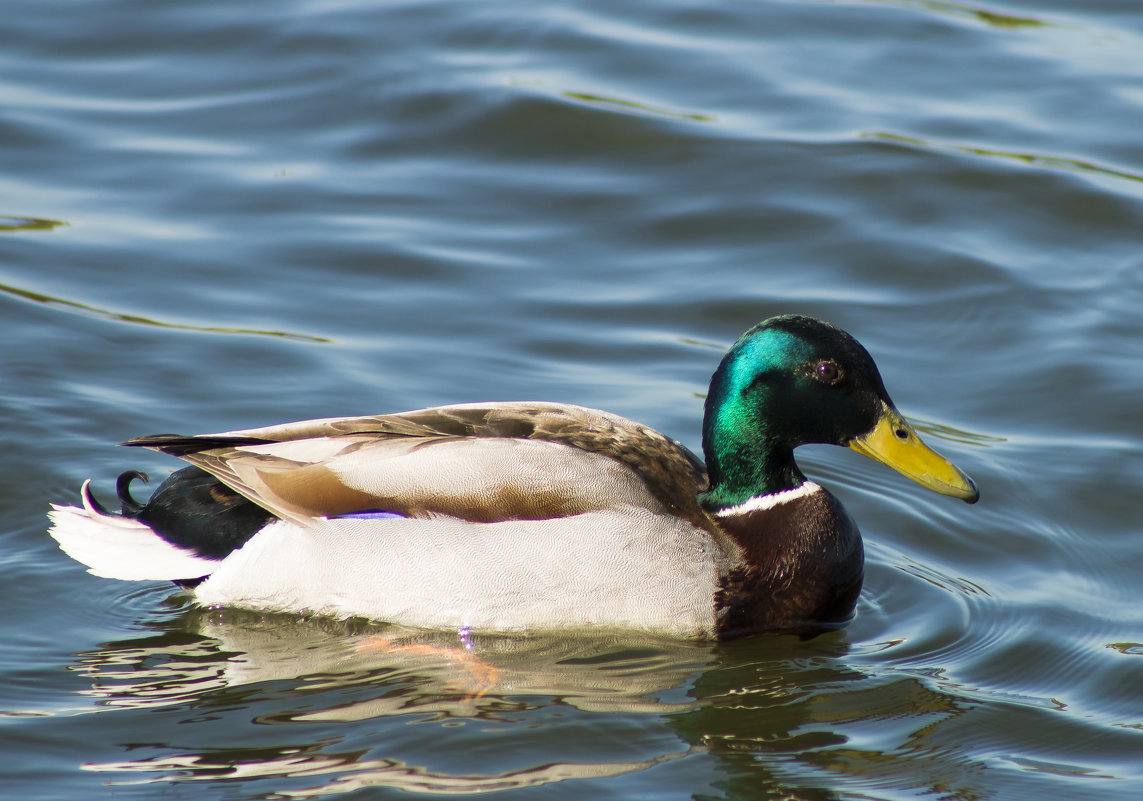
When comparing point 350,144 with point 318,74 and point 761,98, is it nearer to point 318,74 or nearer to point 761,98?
point 318,74

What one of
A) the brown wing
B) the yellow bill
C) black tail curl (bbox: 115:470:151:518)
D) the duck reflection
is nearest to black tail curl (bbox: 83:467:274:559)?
black tail curl (bbox: 115:470:151:518)

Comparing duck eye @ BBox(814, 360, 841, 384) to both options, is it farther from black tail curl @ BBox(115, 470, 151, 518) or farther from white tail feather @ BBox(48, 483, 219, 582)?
black tail curl @ BBox(115, 470, 151, 518)

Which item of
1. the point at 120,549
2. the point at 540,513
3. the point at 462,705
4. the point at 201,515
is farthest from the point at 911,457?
the point at 120,549

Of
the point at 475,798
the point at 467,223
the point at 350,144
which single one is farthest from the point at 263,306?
the point at 475,798

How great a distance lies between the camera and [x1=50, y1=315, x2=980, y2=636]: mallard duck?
5.82 m

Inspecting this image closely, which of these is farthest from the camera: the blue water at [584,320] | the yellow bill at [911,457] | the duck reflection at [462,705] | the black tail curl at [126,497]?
the black tail curl at [126,497]

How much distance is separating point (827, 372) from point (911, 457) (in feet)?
1.54

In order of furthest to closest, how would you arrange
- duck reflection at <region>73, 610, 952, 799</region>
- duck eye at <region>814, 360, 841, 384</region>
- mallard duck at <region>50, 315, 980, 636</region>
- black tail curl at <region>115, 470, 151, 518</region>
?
black tail curl at <region>115, 470, 151, 518</region> < duck eye at <region>814, 360, 841, 384</region> < mallard duck at <region>50, 315, 980, 636</region> < duck reflection at <region>73, 610, 952, 799</region>

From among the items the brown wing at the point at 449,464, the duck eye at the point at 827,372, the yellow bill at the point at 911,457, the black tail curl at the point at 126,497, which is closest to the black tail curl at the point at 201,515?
the black tail curl at the point at 126,497

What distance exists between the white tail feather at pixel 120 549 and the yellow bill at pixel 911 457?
252 cm

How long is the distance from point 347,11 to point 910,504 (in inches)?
282

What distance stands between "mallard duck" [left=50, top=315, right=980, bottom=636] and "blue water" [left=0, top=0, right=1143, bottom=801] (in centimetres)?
19

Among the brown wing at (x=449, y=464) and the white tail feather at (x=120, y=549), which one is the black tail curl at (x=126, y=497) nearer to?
the white tail feather at (x=120, y=549)

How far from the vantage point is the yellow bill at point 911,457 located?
6.11 metres
